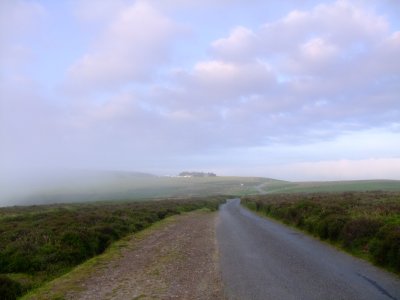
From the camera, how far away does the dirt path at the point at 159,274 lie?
1102 cm

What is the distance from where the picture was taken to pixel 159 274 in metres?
13.6

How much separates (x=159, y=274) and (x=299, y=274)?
4.75 meters

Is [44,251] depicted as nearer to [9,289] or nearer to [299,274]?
[9,289]

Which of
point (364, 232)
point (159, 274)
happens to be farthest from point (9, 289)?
point (364, 232)

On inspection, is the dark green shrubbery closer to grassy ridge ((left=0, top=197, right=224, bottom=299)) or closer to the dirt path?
grassy ridge ((left=0, top=197, right=224, bottom=299))

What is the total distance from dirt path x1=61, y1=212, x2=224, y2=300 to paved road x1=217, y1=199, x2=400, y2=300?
621 mm

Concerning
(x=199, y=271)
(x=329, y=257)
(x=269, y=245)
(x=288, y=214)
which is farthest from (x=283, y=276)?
(x=288, y=214)

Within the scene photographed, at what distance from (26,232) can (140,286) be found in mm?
12243

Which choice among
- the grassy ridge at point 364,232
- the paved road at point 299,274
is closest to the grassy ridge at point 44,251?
the paved road at point 299,274

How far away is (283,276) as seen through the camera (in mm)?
12156

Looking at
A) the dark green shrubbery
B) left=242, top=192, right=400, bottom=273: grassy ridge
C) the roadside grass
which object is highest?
left=242, top=192, right=400, bottom=273: grassy ridge

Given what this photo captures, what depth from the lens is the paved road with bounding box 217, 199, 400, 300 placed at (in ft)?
33.1

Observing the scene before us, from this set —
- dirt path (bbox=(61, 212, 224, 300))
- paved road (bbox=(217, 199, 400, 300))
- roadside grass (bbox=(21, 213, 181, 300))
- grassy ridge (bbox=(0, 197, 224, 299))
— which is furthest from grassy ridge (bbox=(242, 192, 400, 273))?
grassy ridge (bbox=(0, 197, 224, 299))

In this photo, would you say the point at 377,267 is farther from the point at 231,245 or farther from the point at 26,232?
the point at 26,232
